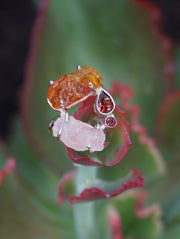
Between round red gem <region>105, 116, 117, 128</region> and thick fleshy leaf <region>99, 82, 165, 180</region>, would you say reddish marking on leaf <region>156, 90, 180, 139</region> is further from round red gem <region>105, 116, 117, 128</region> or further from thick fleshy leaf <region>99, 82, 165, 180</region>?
round red gem <region>105, 116, 117, 128</region>

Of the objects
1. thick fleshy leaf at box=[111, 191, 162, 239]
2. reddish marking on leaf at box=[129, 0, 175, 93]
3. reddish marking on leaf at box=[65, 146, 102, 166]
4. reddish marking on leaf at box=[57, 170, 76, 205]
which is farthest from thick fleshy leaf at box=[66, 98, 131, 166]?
reddish marking on leaf at box=[129, 0, 175, 93]

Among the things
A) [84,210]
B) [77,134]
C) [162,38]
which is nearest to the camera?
[77,134]

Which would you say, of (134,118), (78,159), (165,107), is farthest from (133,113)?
(78,159)

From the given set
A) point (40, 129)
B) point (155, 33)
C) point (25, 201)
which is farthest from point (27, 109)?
point (155, 33)

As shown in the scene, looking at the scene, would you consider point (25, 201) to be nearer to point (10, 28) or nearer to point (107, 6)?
point (107, 6)

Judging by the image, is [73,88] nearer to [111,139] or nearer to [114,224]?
[111,139]

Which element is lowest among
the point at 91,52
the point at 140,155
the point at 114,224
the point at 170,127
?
the point at 114,224
